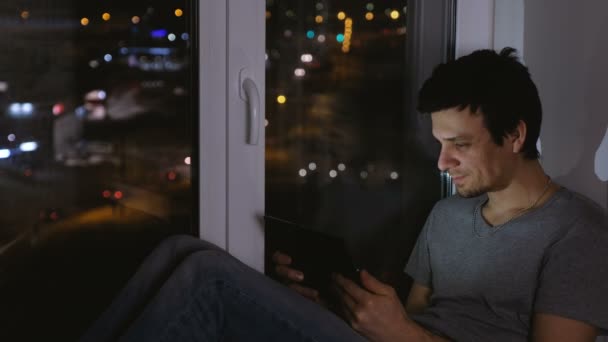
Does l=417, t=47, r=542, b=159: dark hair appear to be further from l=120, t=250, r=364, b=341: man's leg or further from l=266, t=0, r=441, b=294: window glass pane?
l=120, t=250, r=364, b=341: man's leg

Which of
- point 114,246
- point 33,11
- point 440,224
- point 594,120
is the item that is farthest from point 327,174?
point 33,11

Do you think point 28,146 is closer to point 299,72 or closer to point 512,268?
point 299,72

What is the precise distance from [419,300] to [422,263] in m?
0.10

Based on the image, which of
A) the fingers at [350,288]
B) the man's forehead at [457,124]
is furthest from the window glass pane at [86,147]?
the man's forehead at [457,124]

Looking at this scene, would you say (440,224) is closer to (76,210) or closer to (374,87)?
(374,87)

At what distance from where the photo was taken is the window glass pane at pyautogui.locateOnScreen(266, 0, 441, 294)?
5.79 feet

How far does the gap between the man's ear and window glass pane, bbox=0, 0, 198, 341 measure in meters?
0.85

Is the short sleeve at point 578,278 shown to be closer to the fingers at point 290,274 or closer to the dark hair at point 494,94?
the dark hair at point 494,94

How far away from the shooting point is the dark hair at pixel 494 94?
1.33 metres

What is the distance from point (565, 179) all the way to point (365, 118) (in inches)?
27.3

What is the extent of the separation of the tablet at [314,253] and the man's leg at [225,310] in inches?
4.8

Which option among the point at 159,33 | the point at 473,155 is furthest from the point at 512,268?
the point at 159,33

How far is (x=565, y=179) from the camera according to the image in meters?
1.51

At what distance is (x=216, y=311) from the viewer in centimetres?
123
